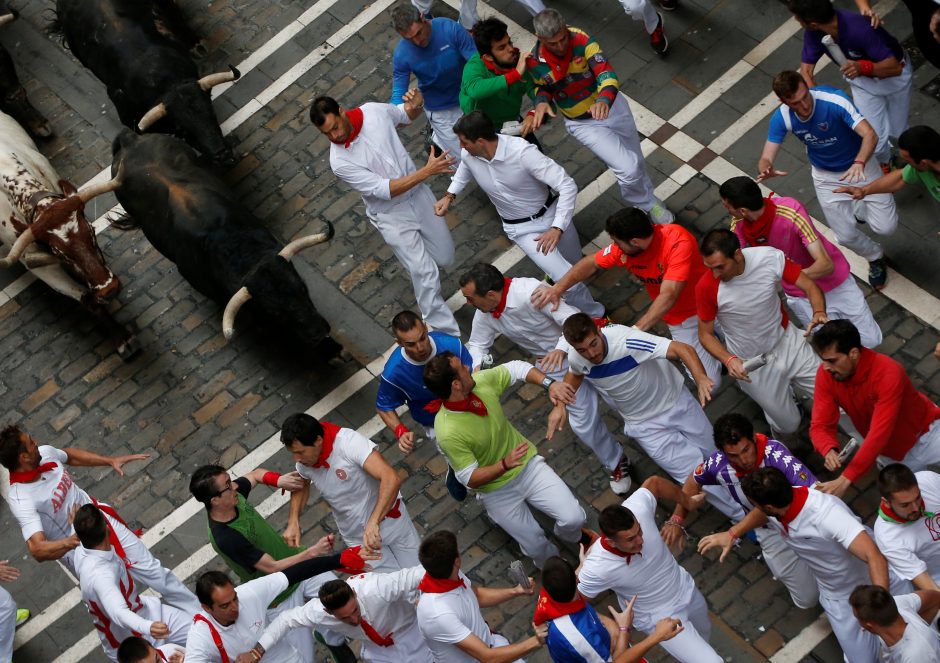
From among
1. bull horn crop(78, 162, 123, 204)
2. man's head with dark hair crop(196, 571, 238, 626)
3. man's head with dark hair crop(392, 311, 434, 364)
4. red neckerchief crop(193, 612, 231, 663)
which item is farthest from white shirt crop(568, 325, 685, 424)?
bull horn crop(78, 162, 123, 204)

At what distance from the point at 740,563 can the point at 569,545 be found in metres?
1.51

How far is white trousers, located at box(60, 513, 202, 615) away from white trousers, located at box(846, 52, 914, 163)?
24.5 ft

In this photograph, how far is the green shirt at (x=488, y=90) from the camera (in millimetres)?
13992

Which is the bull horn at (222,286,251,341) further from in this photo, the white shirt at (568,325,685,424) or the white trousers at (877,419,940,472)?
the white trousers at (877,419,940,472)

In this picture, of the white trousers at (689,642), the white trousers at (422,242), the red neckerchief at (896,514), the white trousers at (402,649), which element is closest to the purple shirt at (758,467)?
the red neckerchief at (896,514)

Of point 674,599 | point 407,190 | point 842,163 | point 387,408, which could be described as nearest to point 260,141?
point 407,190

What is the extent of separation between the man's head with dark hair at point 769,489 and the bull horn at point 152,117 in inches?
386

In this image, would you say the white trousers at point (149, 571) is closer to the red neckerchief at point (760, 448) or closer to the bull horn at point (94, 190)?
the bull horn at point (94, 190)

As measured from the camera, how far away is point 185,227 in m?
15.5

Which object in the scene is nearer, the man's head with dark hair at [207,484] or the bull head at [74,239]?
the man's head with dark hair at [207,484]

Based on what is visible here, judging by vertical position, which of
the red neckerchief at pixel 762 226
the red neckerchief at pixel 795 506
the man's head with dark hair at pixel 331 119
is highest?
the man's head with dark hair at pixel 331 119

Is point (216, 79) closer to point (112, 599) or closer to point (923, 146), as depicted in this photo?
point (112, 599)

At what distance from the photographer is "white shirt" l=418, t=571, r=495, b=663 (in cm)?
974

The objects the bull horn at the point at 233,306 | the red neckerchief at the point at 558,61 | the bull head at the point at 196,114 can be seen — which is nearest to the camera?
the red neckerchief at the point at 558,61
